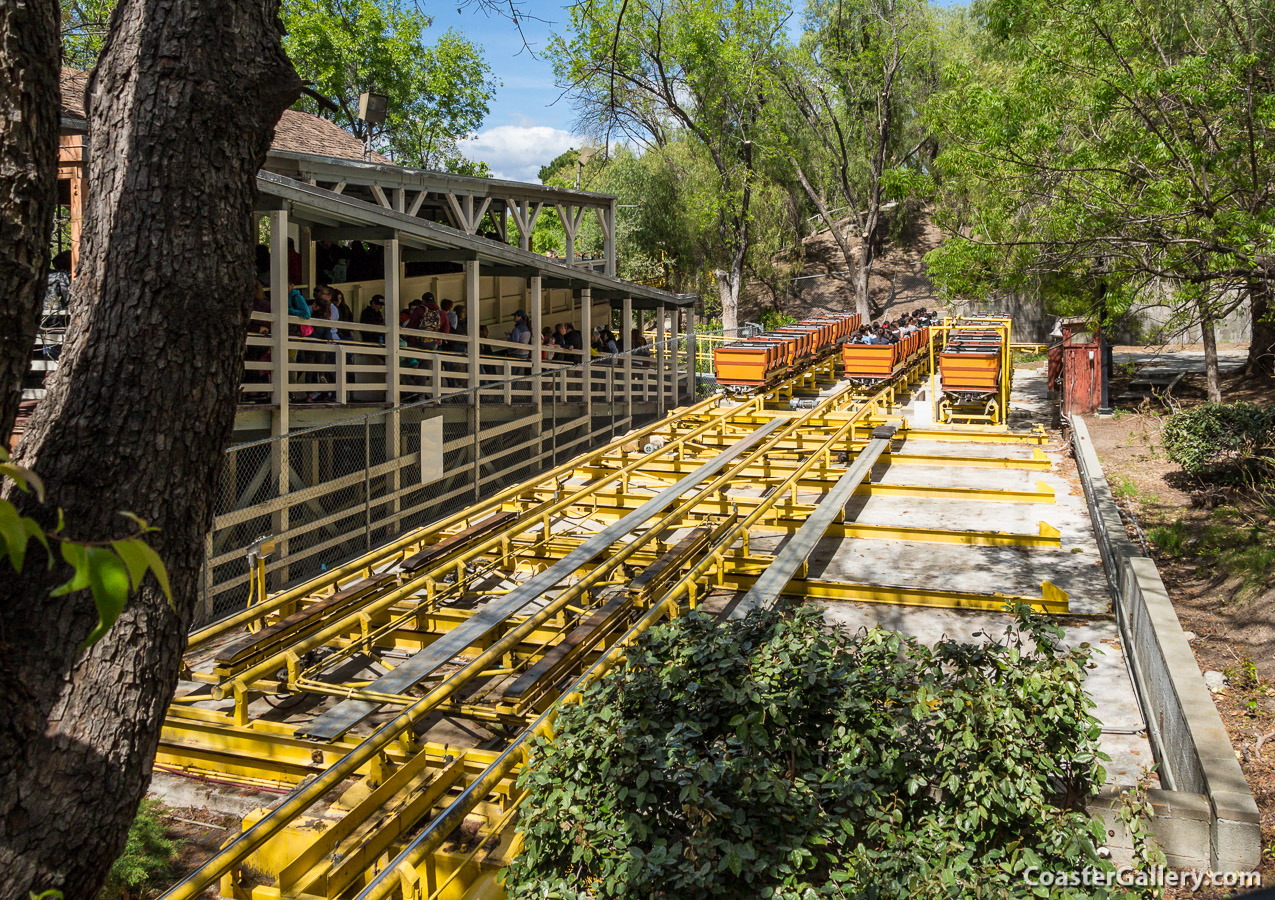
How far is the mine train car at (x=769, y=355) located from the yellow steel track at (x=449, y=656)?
6976 mm

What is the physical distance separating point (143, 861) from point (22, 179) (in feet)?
13.9

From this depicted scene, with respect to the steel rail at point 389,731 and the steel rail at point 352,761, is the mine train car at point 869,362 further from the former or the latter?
the steel rail at point 352,761

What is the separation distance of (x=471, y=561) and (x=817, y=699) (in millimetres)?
6424

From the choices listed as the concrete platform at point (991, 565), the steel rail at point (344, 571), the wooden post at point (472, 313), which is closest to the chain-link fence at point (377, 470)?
the wooden post at point (472, 313)

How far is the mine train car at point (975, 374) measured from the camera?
19.4 m

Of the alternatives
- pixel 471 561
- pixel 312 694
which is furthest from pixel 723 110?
pixel 312 694

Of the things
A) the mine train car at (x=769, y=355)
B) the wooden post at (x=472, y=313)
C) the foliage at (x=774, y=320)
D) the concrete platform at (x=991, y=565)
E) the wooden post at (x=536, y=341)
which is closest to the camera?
the concrete platform at (x=991, y=565)

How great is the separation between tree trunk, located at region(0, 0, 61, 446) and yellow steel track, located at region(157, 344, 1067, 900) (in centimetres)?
237

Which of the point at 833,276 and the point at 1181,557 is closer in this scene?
the point at 1181,557

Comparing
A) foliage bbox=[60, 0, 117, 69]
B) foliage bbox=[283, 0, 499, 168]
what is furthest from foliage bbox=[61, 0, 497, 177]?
foliage bbox=[60, 0, 117, 69]

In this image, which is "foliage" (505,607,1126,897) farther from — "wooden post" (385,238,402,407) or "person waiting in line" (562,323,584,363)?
"person waiting in line" (562,323,584,363)

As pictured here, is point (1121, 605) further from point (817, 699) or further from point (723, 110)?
point (723, 110)

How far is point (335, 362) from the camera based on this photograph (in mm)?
12578

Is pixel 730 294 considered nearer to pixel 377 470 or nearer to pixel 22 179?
pixel 377 470
